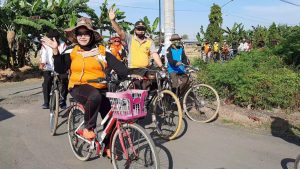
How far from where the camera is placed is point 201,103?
7.38 metres

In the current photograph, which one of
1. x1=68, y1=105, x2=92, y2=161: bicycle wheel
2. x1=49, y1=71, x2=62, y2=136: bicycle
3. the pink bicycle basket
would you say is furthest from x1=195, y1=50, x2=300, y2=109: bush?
the pink bicycle basket

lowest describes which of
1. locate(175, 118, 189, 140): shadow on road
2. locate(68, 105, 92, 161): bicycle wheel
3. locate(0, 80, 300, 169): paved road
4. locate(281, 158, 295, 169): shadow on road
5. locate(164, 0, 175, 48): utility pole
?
locate(281, 158, 295, 169): shadow on road

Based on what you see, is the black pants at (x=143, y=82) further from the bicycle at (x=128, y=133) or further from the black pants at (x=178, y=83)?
the bicycle at (x=128, y=133)

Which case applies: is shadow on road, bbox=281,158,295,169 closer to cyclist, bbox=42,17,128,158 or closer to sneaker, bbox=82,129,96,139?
cyclist, bbox=42,17,128,158

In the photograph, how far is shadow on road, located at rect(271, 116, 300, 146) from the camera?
646 cm

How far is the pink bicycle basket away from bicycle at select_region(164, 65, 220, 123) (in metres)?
3.35

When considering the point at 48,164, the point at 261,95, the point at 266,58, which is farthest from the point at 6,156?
the point at 266,58

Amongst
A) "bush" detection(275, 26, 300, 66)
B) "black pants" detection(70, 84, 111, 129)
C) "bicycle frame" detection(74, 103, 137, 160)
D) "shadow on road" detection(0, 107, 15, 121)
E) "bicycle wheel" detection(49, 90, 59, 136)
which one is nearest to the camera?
"bicycle frame" detection(74, 103, 137, 160)

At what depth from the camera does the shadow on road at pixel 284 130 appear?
6.46 m

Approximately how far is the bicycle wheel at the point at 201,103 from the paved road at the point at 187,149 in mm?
243

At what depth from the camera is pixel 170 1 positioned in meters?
9.30

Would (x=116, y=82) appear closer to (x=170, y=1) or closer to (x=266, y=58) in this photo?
(x=170, y=1)

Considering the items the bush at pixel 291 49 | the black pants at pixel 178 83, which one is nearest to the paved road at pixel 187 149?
the black pants at pixel 178 83

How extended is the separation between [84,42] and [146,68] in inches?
76.8
